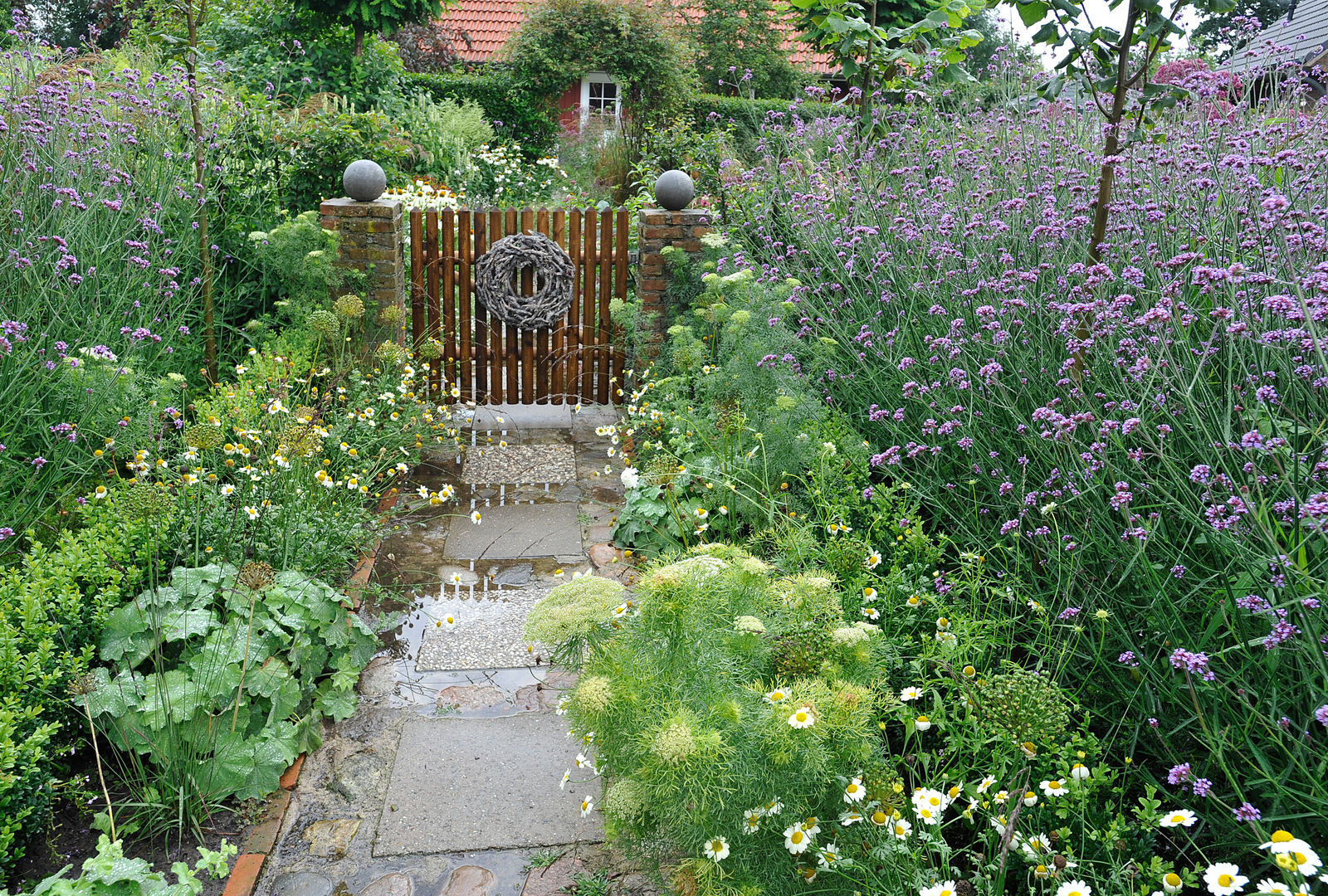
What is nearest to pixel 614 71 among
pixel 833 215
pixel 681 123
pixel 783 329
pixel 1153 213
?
pixel 681 123

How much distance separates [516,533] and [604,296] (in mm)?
2475

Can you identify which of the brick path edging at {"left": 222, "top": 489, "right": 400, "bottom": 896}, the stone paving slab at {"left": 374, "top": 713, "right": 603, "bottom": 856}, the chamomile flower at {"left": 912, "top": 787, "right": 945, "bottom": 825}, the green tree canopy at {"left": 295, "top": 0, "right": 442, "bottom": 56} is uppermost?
the green tree canopy at {"left": 295, "top": 0, "right": 442, "bottom": 56}

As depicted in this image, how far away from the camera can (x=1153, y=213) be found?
9.02 ft

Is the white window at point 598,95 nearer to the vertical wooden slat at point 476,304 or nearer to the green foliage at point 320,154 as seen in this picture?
the green foliage at point 320,154

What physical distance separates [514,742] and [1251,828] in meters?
2.07

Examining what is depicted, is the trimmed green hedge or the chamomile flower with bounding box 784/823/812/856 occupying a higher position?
the trimmed green hedge

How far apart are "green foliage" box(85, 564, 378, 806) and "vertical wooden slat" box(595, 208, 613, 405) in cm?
360

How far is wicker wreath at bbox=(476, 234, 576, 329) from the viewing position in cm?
620

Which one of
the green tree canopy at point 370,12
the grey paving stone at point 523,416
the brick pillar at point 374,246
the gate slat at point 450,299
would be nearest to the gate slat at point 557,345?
the grey paving stone at point 523,416

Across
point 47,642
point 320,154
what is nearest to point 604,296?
point 320,154

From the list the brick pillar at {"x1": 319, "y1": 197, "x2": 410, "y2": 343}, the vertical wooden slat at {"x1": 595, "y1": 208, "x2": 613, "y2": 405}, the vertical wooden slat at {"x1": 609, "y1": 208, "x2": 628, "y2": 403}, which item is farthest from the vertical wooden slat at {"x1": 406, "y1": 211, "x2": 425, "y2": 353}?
the vertical wooden slat at {"x1": 609, "y1": 208, "x2": 628, "y2": 403}

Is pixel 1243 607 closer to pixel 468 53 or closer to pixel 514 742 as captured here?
pixel 514 742

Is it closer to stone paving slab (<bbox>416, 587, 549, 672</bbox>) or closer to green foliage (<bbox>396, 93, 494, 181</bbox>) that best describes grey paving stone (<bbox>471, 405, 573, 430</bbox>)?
stone paving slab (<bbox>416, 587, 549, 672</bbox>)

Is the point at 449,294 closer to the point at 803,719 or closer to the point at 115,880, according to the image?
the point at 115,880
